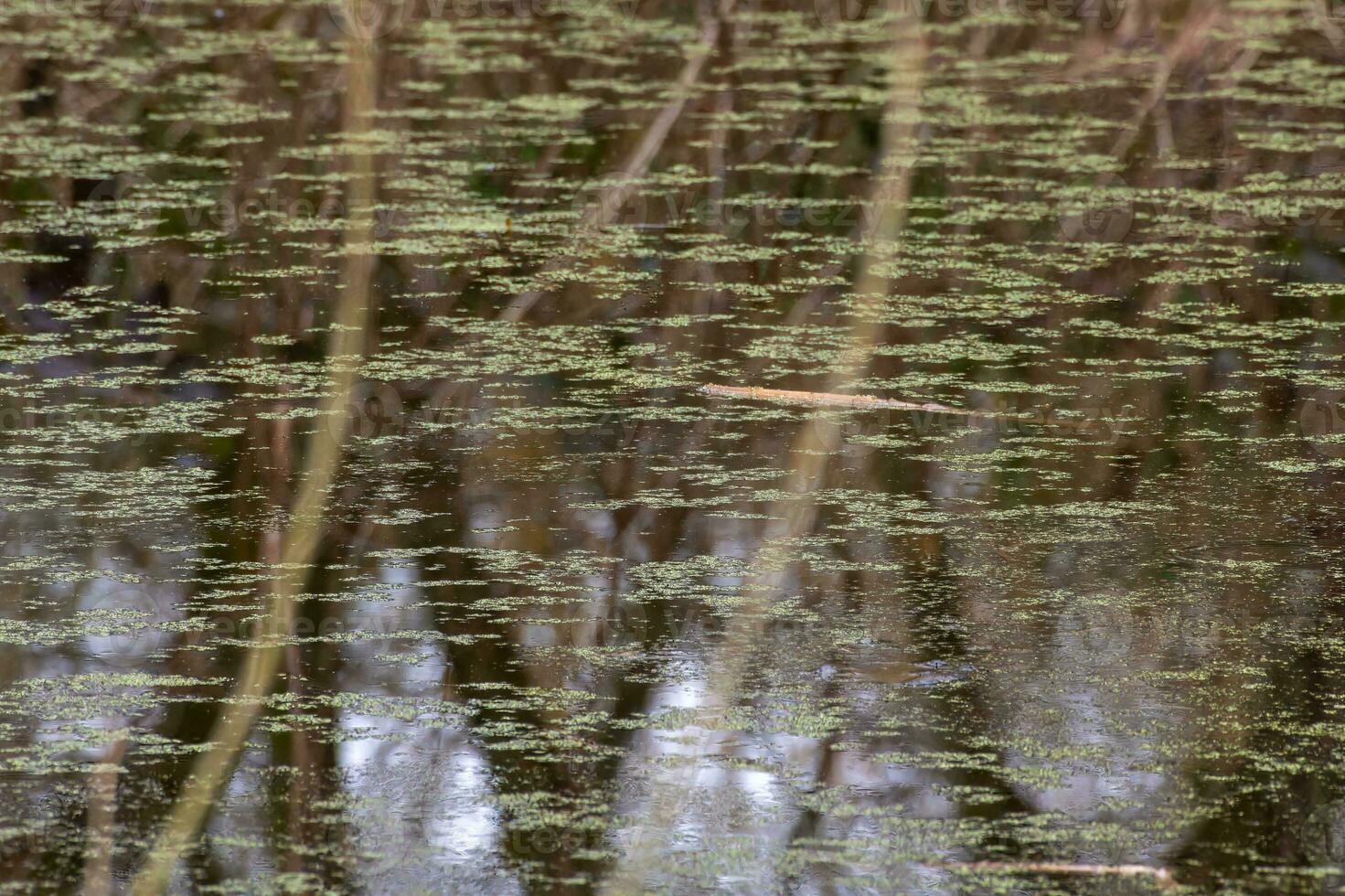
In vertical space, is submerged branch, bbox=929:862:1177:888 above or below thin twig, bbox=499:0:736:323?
below

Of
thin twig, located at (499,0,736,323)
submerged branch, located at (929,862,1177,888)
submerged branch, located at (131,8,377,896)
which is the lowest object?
submerged branch, located at (929,862,1177,888)

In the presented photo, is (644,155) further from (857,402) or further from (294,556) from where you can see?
(294,556)

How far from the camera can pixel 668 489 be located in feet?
10.8

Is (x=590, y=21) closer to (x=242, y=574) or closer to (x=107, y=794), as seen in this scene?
(x=242, y=574)

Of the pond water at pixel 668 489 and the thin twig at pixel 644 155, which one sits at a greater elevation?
the thin twig at pixel 644 155

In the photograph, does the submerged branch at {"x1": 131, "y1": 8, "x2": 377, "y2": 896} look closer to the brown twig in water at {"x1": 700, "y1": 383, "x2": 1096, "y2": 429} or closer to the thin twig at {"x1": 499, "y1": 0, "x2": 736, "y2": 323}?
the thin twig at {"x1": 499, "y1": 0, "x2": 736, "y2": 323}

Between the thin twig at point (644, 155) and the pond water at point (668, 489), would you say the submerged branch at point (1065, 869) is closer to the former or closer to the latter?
the pond water at point (668, 489)

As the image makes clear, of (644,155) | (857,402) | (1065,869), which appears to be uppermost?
(644,155)

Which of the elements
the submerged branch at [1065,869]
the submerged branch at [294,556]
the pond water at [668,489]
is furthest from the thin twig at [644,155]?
the submerged branch at [1065,869]

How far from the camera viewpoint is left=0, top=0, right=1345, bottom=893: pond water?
89.1 inches

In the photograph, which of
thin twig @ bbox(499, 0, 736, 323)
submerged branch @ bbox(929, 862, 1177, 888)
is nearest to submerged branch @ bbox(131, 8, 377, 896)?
thin twig @ bbox(499, 0, 736, 323)

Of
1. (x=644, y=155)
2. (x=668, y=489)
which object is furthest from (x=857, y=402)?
(x=644, y=155)

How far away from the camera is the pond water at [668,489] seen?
7.43 feet

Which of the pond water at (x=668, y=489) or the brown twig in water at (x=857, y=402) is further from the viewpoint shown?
the brown twig in water at (x=857, y=402)
